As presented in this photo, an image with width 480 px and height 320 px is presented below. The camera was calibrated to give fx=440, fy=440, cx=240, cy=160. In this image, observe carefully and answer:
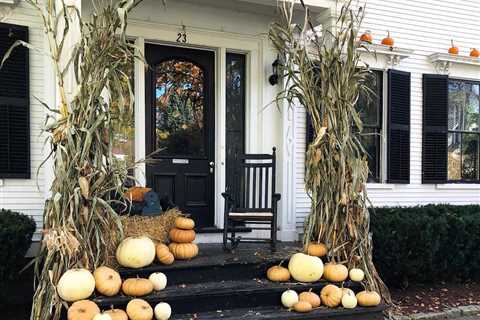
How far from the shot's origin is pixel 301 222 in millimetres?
5648

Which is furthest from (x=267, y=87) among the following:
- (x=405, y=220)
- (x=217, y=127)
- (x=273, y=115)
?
(x=405, y=220)

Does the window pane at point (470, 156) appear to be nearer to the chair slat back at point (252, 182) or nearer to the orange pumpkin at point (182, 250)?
the chair slat back at point (252, 182)

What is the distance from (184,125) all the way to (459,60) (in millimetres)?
4200

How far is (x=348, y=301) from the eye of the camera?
12.3 feet

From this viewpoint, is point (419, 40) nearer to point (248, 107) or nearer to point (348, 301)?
point (248, 107)

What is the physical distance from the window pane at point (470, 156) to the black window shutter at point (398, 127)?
1228mm

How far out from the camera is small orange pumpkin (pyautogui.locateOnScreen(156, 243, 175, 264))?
12.1 ft

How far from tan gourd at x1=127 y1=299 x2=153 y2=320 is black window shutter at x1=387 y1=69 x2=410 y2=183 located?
4.06 meters

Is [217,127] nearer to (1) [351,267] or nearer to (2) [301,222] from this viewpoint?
(2) [301,222]

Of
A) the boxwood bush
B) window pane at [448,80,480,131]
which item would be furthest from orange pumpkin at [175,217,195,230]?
window pane at [448,80,480,131]

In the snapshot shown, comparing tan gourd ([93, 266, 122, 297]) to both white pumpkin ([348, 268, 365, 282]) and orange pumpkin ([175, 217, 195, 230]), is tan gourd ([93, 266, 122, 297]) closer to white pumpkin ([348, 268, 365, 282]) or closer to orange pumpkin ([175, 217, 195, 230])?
orange pumpkin ([175, 217, 195, 230])

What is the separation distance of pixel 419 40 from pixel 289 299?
4.51 metres

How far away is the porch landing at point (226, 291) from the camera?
3.49 m

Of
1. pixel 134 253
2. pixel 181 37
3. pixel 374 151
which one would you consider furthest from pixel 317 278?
pixel 181 37
